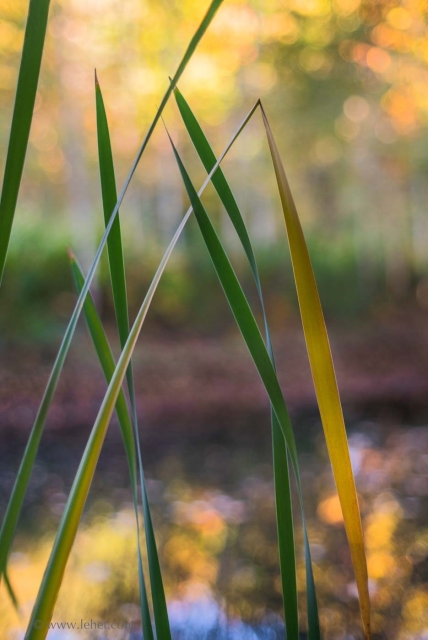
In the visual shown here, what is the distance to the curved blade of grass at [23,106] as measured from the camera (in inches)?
6.3

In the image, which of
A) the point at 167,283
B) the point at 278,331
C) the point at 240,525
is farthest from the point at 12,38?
the point at 240,525

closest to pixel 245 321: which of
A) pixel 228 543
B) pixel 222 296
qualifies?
pixel 228 543

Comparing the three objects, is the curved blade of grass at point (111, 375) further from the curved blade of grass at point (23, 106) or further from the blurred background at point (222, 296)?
the blurred background at point (222, 296)

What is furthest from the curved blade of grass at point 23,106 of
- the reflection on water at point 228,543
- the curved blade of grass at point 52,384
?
the reflection on water at point 228,543

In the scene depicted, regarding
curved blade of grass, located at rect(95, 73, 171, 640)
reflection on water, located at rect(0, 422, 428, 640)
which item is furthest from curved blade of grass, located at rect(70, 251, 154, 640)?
reflection on water, located at rect(0, 422, 428, 640)

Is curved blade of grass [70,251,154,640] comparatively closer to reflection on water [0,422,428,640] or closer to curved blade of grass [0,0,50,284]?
curved blade of grass [0,0,50,284]

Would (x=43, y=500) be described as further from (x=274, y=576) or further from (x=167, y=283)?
(x=167, y=283)

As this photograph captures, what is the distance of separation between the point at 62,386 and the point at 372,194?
2642 millimetres

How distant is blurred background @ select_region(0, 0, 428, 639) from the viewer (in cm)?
127

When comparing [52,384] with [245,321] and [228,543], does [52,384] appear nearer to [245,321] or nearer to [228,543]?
[245,321]

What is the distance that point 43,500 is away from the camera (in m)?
1.66

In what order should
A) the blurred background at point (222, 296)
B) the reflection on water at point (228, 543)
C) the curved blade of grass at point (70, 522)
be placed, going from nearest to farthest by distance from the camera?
the curved blade of grass at point (70, 522)
the reflection on water at point (228, 543)
the blurred background at point (222, 296)

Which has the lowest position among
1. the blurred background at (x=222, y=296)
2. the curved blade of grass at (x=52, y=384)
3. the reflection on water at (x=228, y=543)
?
the curved blade of grass at (x=52, y=384)

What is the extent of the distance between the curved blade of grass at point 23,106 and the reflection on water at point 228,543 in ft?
3.05
